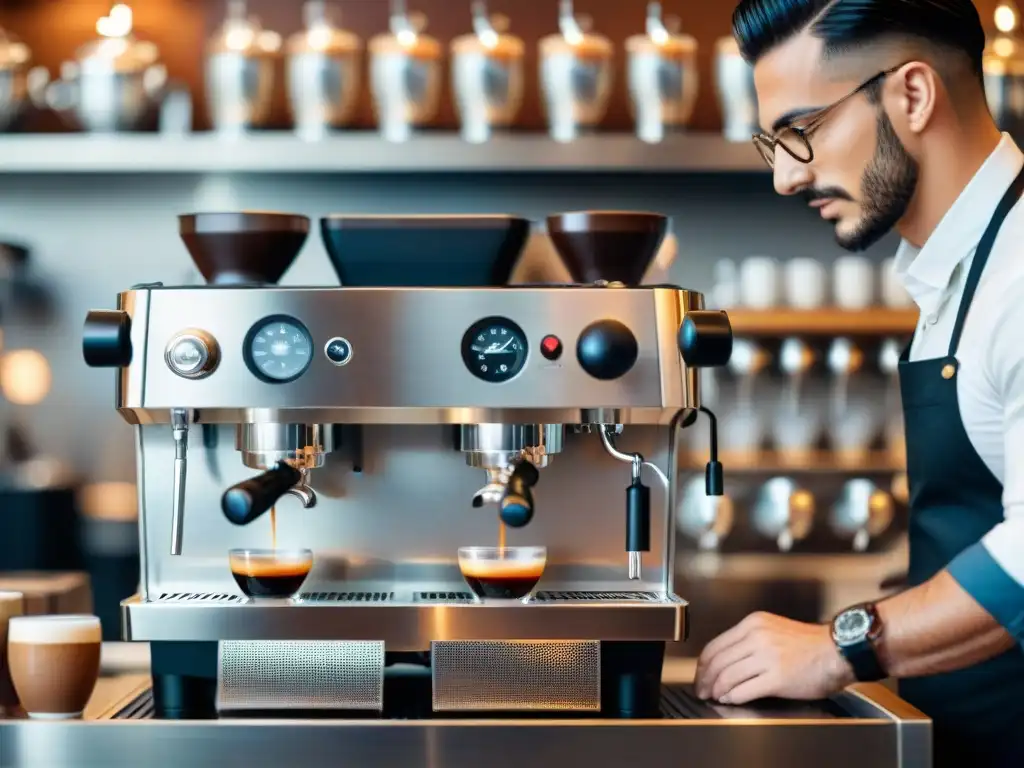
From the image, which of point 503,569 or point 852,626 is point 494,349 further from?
point 852,626

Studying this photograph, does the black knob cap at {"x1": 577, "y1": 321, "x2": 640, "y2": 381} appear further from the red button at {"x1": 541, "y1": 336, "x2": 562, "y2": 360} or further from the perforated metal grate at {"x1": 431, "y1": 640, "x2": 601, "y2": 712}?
the perforated metal grate at {"x1": 431, "y1": 640, "x2": 601, "y2": 712}

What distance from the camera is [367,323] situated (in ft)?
3.92

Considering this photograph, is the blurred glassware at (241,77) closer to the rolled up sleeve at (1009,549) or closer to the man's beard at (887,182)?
the man's beard at (887,182)

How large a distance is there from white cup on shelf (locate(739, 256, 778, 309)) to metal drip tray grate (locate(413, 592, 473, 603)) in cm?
134

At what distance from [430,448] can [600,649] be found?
279 millimetres

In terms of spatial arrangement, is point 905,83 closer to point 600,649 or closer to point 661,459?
point 661,459

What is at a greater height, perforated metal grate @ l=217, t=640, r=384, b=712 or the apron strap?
the apron strap

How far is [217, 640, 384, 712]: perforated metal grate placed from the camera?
120cm

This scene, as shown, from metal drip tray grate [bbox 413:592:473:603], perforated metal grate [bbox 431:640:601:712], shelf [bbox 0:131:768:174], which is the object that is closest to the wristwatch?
perforated metal grate [bbox 431:640:601:712]

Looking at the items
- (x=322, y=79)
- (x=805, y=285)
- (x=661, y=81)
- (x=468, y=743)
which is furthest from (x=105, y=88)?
(x=468, y=743)

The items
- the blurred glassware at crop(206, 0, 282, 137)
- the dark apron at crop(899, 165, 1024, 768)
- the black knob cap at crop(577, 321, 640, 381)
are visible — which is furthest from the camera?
the blurred glassware at crop(206, 0, 282, 137)

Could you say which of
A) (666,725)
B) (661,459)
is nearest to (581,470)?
(661,459)

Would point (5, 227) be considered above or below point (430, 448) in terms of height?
above

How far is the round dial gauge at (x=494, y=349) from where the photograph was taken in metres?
1.18
